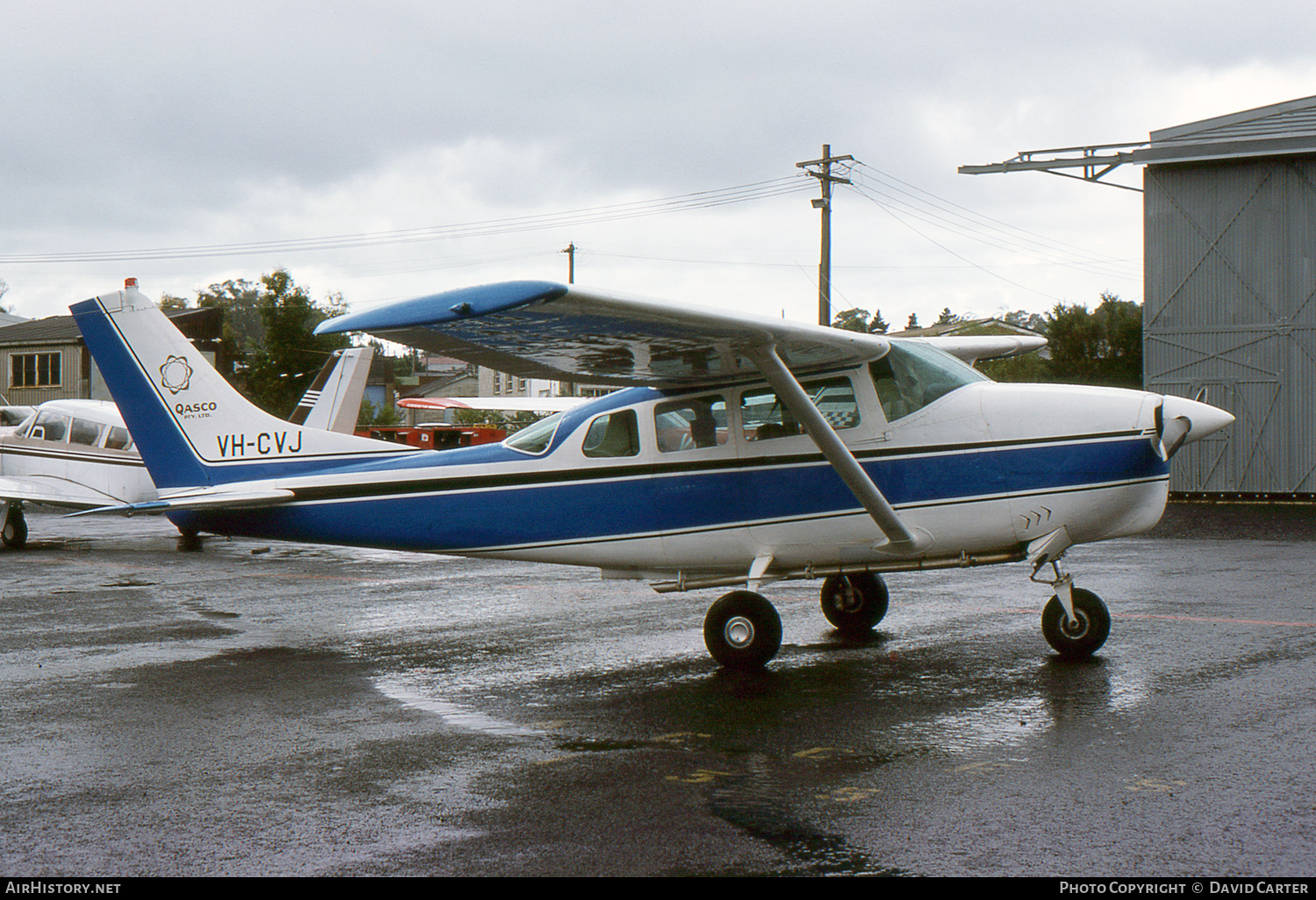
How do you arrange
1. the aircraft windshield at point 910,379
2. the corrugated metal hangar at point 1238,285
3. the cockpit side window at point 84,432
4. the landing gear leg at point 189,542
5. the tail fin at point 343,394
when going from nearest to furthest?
the aircraft windshield at point 910,379 → the landing gear leg at point 189,542 → the cockpit side window at point 84,432 → the tail fin at point 343,394 → the corrugated metal hangar at point 1238,285

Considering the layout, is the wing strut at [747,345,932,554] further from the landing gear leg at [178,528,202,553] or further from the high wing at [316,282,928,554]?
the landing gear leg at [178,528,202,553]

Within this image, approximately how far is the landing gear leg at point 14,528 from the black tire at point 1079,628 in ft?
52.2

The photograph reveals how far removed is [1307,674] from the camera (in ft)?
22.2

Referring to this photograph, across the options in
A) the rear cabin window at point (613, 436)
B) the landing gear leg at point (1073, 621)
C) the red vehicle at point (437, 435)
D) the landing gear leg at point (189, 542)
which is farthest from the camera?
the red vehicle at point (437, 435)

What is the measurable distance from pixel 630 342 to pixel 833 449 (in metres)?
1.44

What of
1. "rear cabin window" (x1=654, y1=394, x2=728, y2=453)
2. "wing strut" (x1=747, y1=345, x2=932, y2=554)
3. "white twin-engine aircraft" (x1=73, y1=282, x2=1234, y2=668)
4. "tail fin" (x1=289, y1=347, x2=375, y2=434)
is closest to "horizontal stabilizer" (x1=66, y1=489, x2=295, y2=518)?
"white twin-engine aircraft" (x1=73, y1=282, x2=1234, y2=668)

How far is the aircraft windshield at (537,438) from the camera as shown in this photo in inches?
324

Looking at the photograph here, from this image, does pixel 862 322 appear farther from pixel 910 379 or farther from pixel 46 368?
pixel 910 379

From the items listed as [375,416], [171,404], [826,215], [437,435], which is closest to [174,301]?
[375,416]

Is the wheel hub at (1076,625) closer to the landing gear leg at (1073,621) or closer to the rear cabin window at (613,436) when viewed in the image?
the landing gear leg at (1073,621)

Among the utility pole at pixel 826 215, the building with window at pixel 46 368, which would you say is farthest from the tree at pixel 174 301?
the utility pole at pixel 826 215

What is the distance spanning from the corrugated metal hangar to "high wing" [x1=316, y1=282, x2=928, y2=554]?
20.4 meters

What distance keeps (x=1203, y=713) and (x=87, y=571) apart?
13.0 m
